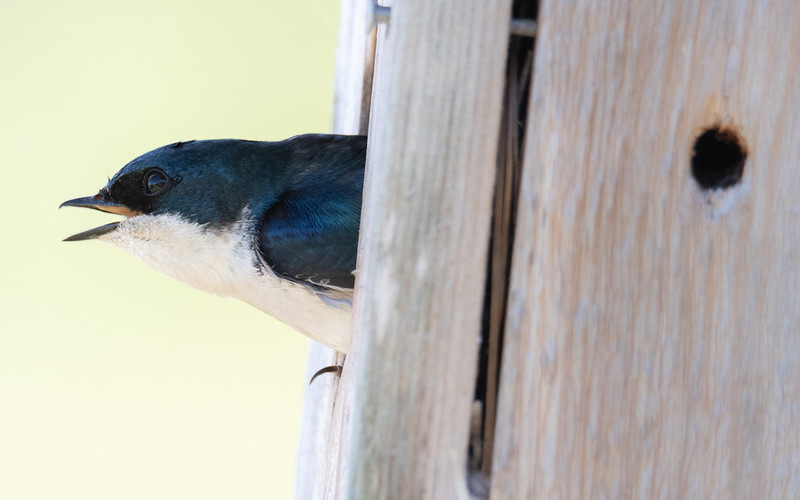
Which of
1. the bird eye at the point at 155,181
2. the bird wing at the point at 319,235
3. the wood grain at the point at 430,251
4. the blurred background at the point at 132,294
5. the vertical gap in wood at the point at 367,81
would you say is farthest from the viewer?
the blurred background at the point at 132,294

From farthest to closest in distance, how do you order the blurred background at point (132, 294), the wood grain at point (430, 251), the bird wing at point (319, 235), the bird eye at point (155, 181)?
the blurred background at point (132, 294) → the bird eye at point (155, 181) → the bird wing at point (319, 235) → the wood grain at point (430, 251)

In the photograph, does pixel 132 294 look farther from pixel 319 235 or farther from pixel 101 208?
pixel 319 235

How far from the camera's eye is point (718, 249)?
1188 mm

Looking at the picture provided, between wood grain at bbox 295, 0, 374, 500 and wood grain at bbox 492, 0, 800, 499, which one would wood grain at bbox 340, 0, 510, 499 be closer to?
wood grain at bbox 492, 0, 800, 499

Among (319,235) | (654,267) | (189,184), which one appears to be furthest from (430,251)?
(189,184)

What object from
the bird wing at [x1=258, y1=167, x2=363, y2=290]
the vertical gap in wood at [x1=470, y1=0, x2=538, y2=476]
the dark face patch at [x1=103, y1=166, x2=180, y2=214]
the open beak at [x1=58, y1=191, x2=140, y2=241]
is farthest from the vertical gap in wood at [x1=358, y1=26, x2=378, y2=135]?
the vertical gap in wood at [x1=470, y1=0, x2=538, y2=476]

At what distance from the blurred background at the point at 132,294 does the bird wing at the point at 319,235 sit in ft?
6.31

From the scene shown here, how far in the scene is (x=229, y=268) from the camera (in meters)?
2.15

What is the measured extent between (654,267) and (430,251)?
28cm

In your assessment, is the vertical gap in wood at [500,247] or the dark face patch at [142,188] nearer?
the vertical gap in wood at [500,247]

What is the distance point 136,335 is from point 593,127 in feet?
10.8

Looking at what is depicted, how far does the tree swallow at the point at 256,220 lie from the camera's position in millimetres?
1984

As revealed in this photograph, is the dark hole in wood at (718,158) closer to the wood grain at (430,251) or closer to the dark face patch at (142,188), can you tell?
the wood grain at (430,251)

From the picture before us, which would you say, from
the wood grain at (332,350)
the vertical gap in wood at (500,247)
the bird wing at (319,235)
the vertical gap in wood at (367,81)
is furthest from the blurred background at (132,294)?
the vertical gap in wood at (500,247)
